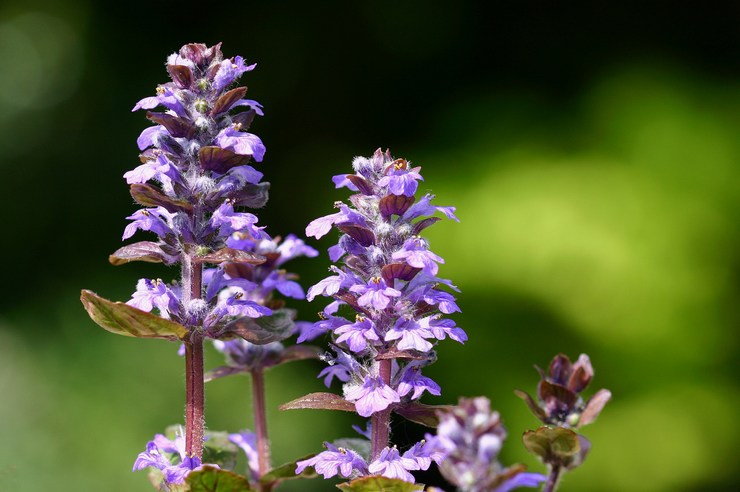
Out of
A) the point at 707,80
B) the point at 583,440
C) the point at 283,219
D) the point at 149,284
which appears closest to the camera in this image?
the point at 583,440

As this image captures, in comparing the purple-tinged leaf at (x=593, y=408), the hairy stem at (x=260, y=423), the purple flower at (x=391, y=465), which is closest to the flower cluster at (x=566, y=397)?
the purple-tinged leaf at (x=593, y=408)

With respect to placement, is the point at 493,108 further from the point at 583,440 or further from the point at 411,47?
the point at 583,440

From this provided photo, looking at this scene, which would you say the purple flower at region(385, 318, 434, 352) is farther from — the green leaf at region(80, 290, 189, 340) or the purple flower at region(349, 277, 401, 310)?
the green leaf at region(80, 290, 189, 340)

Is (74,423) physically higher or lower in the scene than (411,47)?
lower

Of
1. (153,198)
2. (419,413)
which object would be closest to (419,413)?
(419,413)

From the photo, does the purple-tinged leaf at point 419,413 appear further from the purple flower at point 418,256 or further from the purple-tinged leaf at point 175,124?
the purple-tinged leaf at point 175,124

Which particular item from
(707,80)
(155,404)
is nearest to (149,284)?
(155,404)

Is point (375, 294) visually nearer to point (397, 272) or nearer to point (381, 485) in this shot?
point (397, 272)
